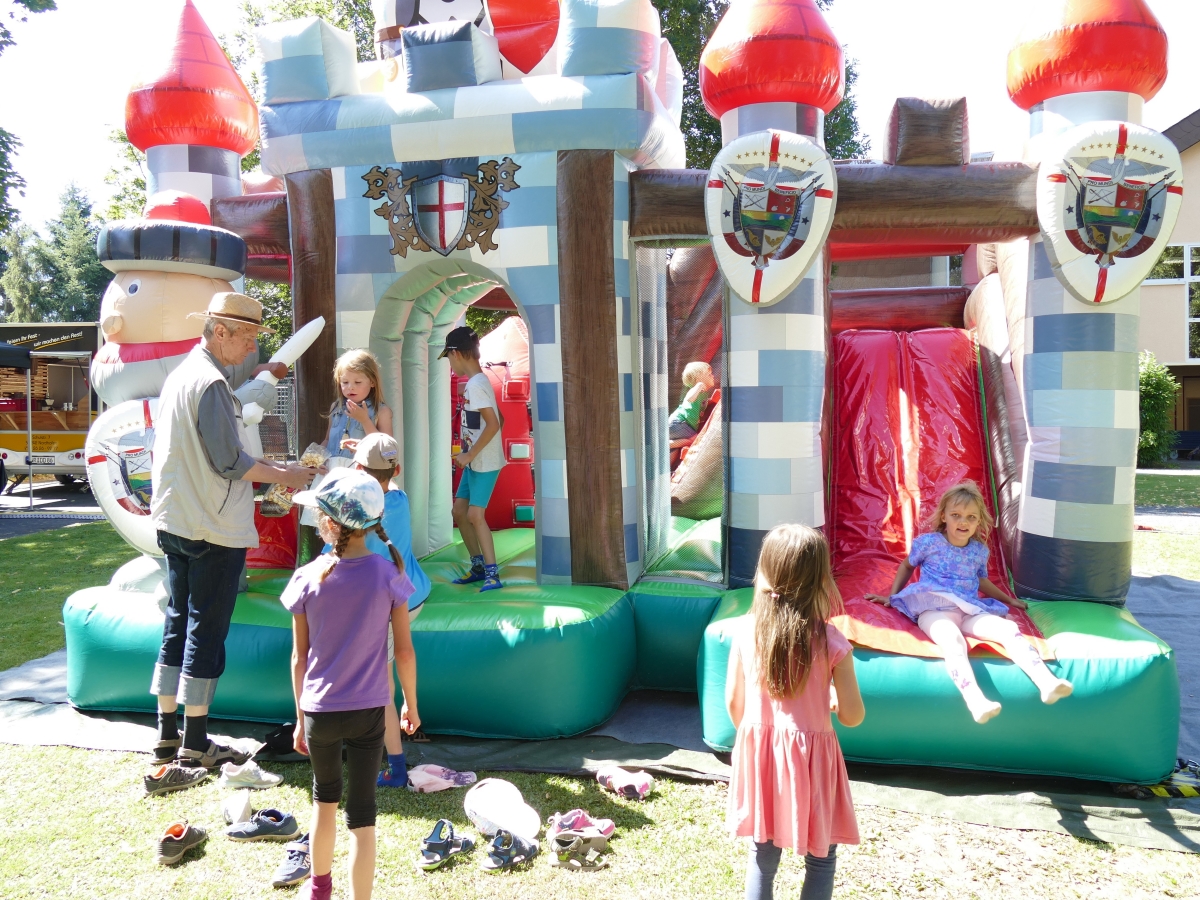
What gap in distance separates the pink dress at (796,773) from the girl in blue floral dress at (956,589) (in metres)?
1.18

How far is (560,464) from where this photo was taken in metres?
3.99

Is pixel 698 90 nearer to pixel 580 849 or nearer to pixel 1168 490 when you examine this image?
pixel 1168 490

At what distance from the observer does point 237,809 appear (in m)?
2.78

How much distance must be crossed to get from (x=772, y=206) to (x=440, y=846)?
274cm

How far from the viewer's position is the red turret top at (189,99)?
4488 mm

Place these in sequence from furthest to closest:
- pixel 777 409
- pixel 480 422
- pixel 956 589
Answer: pixel 480 422 → pixel 777 409 → pixel 956 589

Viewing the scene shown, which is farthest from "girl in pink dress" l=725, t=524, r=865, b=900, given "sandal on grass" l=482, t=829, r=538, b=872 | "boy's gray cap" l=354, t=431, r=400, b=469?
"boy's gray cap" l=354, t=431, r=400, b=469

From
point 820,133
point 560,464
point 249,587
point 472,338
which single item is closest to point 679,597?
point 560,464

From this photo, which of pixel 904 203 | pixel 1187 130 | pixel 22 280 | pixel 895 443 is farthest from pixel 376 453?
pixel 22 280

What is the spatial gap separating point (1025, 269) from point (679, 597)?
209 cm

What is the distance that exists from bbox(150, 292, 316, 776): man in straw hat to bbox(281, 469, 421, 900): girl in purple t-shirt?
997 millimetres

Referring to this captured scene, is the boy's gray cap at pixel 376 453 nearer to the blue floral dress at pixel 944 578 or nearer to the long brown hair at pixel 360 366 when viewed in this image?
the long brown hair at pixel 360 366

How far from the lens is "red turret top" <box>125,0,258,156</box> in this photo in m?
4.49

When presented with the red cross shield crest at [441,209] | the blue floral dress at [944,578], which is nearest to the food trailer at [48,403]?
the red cross shield crest at [441,209]
